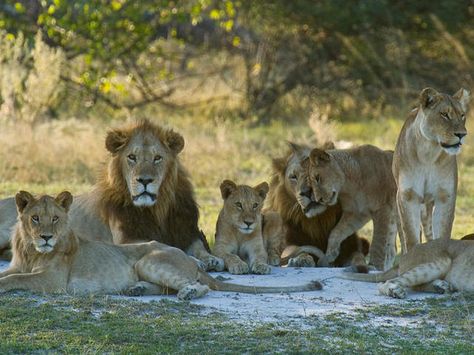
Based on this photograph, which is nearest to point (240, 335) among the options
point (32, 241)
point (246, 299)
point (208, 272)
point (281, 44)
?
point (246, 299)

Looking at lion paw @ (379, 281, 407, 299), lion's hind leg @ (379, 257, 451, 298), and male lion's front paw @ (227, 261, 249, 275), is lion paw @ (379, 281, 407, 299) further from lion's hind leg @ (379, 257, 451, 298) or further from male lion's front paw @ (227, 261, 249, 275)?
male lion's front paw @ (227, 261, 249, 275)

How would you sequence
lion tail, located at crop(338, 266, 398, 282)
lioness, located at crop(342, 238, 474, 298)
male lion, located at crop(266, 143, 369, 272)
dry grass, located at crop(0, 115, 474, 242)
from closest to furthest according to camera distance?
lioness, located at crop(342, 238, 474, 298)
lion tail, located at crop(338, 266, 398, 282)
male lion, located at crop(266, 143, 369, 272)
dry grass, located at crop(0, 115, 474, 242)

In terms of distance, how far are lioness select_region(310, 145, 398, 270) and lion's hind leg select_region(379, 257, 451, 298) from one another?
1343 mm

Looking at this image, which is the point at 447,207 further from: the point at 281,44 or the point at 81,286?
the point at 281,44

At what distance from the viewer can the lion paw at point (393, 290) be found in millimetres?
6106

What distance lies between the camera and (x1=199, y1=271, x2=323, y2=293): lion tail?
6.25 m

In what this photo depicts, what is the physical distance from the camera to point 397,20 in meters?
17.0

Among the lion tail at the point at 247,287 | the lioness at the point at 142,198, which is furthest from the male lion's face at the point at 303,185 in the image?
the lion tail at the point at 247,287

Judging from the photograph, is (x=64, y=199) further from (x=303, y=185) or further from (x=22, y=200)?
(x=303, y=185)

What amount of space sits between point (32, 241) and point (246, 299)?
1.13m

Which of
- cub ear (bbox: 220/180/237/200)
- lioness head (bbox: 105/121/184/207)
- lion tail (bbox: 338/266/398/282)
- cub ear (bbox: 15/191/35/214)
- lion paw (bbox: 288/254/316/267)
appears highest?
lioness head (bbox: 105/121/184/207)

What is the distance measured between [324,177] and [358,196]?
280 millimetres

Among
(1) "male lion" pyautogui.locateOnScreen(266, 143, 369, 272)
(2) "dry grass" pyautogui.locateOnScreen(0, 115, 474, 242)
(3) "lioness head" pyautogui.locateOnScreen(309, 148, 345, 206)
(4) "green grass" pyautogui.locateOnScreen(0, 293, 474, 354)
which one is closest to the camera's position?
(4) "green grass" pyautogui.locateOnScreen(0, 293, 474, 354)

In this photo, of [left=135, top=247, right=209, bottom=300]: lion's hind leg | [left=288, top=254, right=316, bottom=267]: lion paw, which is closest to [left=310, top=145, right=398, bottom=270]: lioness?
[left=288, top=254, right=316, bottom=267]: lion paw
